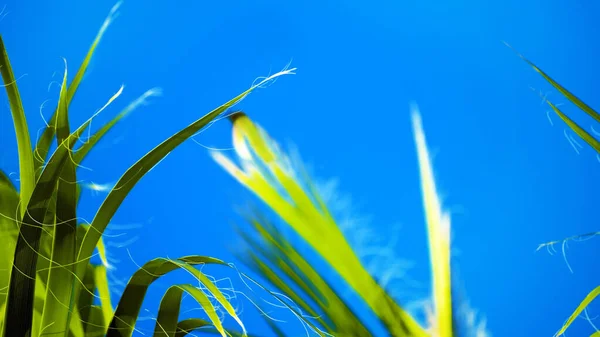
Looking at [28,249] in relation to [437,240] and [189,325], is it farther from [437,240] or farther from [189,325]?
[437,240]

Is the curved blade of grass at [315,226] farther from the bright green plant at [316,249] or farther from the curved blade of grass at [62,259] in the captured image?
the curved blade of grass at [62,259]

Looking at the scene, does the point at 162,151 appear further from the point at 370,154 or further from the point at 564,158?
the point at 564,158

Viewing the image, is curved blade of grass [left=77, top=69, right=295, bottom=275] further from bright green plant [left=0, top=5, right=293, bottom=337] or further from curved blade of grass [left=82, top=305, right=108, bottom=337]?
curved blade of grass [left=82, top=305, right=108, bottom=337]

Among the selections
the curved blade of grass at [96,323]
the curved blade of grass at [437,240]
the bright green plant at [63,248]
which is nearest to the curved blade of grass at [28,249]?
the bright green plant at [63,248]

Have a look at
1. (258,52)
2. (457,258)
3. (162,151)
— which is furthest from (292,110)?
(162,151)

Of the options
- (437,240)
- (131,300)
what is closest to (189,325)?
(131,300)
